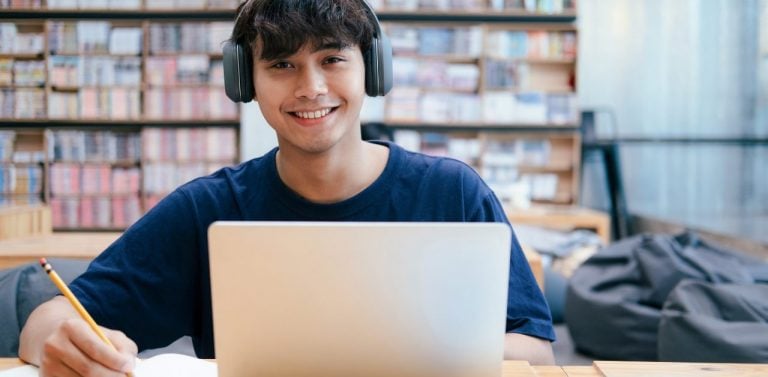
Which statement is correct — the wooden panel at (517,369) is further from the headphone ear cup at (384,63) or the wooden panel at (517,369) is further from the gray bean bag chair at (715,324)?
the gray bean bag chair at (715,324)

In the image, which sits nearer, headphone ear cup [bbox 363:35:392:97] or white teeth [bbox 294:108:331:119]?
white teeth [bbox 294:108:331:119]

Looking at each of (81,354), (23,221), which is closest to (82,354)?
(81,354)

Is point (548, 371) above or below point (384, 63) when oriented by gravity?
below

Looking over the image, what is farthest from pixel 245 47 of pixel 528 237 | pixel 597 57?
pixel 597 57

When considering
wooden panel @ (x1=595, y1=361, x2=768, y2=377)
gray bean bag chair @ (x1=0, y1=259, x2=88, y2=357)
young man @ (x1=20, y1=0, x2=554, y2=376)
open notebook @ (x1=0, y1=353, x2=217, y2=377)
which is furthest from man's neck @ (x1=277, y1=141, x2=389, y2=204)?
gray bean bag chair @ (x1=0, y1=259, x2=88, y2=357)

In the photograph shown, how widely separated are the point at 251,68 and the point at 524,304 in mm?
617

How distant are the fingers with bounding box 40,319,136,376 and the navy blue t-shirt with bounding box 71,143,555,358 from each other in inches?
16.0

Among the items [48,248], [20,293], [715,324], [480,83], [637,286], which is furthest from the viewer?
[480,83]

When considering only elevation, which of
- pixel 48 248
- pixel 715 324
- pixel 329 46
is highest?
pixel 329 46

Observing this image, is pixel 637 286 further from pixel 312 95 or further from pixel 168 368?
pixel 168 368

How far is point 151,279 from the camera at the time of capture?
1.30 meters

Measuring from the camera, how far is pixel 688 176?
19.2 ft

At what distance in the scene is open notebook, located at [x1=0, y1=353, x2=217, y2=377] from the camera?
95 centimetres

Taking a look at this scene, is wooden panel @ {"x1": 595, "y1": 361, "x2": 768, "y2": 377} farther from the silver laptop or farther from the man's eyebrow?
the man's eyebrow
